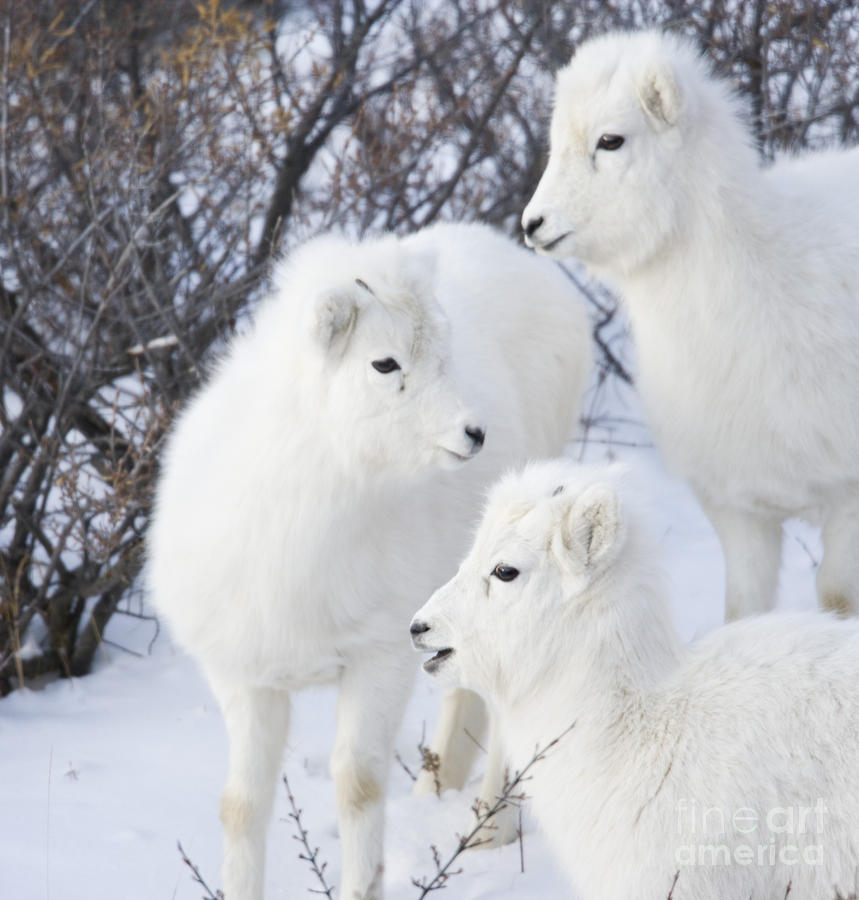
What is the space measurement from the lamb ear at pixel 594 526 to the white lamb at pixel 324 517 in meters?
0.70

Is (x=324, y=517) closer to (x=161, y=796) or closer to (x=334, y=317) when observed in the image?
(x=334, y=317)

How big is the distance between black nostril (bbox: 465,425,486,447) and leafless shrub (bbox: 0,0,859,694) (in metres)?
2.32

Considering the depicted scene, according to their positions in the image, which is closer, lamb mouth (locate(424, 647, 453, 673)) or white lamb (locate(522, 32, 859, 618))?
lamb mouth (locate(424, 647, 453, 673))

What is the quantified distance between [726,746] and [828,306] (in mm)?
2001

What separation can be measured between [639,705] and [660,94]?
230 centimetres

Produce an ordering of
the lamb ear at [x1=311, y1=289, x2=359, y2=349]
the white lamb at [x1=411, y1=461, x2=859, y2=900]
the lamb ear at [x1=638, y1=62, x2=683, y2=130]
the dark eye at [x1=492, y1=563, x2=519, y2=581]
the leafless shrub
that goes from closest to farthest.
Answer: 1. the white lamb at [x1=411, y1=461, x2=859, y2=900]
2. the dark eye at [x1=492, y1=563, x2=519, y2=581]
3. the lamb ear at [x1=311, y1=289, x2=359, y2=349]
4. the lamb ear at [x1=638, y1=62, x2=683, y2=130]
5. the leafless shrub

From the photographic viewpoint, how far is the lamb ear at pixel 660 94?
4660 millimetres

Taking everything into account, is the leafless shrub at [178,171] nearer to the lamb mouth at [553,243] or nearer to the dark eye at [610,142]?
the lamb mouth at [553,243]

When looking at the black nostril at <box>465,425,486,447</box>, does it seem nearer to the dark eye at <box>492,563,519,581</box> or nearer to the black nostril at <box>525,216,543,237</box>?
the dark eye at <box>492,563,519,581</box>

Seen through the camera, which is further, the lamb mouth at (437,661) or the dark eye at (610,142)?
the dark eye at (610,142)

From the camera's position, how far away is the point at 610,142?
15.5 ft

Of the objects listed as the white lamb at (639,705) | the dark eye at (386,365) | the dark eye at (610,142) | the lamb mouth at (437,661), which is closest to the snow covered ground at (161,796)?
the white lamb at (639,705)

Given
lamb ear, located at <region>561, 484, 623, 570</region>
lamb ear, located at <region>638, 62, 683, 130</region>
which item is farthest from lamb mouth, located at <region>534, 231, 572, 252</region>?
lamb ear, located at <region>561, 484, 623, 570</region>

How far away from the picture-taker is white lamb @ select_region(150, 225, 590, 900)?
408 centimetres
